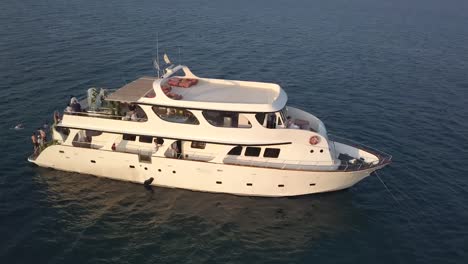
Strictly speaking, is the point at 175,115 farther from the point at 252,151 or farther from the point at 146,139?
the point at 252,151

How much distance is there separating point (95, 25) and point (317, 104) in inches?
1582

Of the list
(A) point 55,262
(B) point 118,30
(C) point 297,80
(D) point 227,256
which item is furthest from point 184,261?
(B) point 118,30

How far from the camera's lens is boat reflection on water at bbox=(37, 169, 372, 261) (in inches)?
816

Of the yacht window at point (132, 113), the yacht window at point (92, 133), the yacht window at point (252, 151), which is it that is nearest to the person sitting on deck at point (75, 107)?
the yacht window at point (92, 133)

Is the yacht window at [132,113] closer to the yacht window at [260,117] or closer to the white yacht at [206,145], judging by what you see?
the white yacht at [206,145]

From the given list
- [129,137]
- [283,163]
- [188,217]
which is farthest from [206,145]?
[129,137]

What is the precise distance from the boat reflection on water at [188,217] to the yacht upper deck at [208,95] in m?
5.84

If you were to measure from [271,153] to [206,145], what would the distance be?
13.5ft

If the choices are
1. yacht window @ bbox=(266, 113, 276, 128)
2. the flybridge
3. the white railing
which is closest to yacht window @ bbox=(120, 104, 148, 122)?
the flybridge

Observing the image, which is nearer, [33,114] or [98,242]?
[98,242]

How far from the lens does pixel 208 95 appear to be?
24.8 m

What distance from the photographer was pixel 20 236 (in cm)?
2023

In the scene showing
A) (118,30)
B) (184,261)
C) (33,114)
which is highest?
(118,30)

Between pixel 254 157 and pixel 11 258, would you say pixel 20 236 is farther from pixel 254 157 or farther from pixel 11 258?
pixel 254 157
